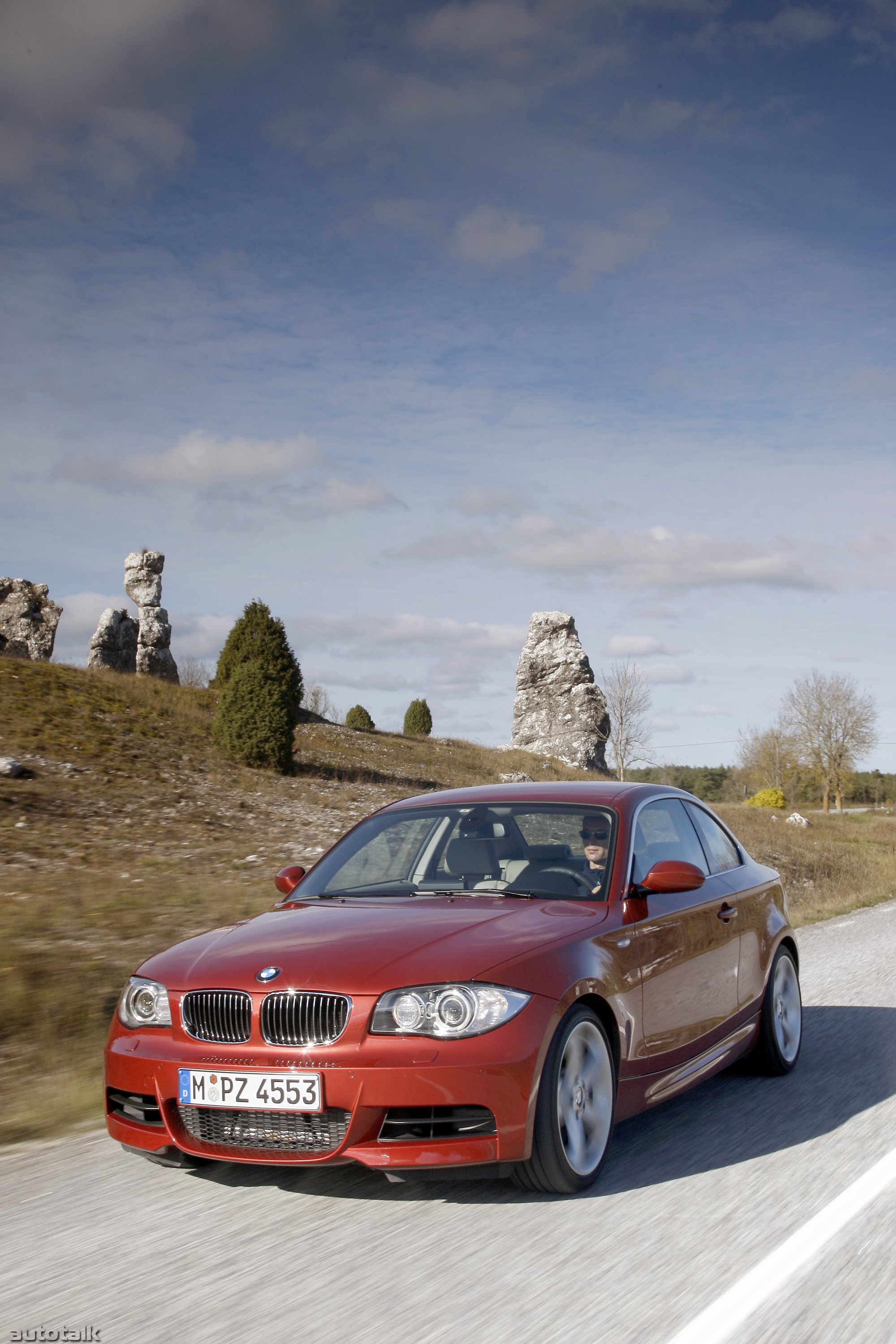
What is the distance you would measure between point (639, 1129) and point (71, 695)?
24.5m

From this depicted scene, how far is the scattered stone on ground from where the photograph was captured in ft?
128

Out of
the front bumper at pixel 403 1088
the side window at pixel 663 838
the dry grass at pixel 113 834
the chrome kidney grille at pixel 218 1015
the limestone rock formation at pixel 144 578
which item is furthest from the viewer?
the limestone rock formation at pixel 144 578

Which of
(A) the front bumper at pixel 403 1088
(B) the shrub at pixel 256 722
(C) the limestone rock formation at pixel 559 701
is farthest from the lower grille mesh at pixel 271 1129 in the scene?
(C) the limestone rock formation at pixel 559 701

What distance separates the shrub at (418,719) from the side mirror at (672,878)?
5060 cm

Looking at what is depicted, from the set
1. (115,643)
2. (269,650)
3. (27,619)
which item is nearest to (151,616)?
(115,643)

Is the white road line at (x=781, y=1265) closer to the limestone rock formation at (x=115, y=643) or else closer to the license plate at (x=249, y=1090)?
the license plate at (x=249, y=1090)

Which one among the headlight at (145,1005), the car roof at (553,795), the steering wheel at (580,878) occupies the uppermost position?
the car roof at (553,795)

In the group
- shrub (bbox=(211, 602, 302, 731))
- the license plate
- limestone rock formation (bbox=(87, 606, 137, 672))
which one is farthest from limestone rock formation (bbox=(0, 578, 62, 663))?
the license plate

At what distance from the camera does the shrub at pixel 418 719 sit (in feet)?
184

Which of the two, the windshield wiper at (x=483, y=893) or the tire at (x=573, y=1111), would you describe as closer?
the tire at (x=573, y=1111)

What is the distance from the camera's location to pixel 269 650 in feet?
96.2

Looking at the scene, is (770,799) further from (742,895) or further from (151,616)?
(742,895)

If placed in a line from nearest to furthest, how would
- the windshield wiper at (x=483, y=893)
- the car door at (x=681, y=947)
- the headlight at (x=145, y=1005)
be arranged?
the headlight at (x=145, y=1005) < the car door at (x=681, y=947) < the windshield wiper at (x=483, y=893)

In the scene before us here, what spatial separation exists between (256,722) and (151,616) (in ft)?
47.3
